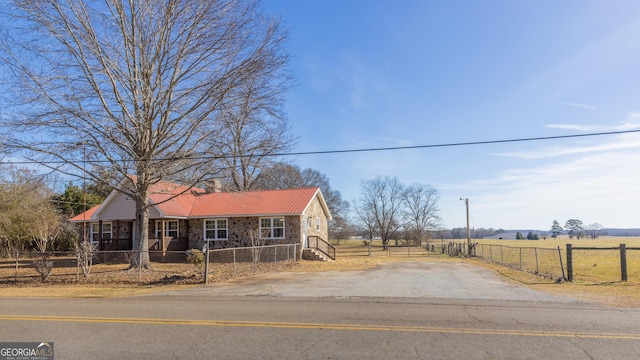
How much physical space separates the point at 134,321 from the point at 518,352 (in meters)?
6.73

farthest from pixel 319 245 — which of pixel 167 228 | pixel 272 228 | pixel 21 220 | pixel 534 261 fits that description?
pixel 21 220

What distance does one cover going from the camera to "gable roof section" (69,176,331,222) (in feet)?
90.7

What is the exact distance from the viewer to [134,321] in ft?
27.4

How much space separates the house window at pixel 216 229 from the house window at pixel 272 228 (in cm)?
277

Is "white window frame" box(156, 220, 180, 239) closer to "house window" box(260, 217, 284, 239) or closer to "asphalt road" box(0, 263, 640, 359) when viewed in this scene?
"house window" box(260, 217, 284, 239)

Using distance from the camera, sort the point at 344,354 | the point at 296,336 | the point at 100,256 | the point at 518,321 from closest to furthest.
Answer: the point at 344,354, the point at 296,336, the point at 518,321, the point at 100,256

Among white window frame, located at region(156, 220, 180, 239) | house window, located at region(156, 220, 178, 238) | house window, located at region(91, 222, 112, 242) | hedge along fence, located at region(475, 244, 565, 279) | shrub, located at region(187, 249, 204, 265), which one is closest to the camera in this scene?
hedge along fence, located at region(475, 244, 565, 279)

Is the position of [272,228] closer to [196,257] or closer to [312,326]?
[196,257]

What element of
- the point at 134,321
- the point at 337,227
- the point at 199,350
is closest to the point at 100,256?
the point at 134,321

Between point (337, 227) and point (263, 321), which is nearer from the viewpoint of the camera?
point (263, 321)

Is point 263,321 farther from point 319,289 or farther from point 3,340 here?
point 319,289
